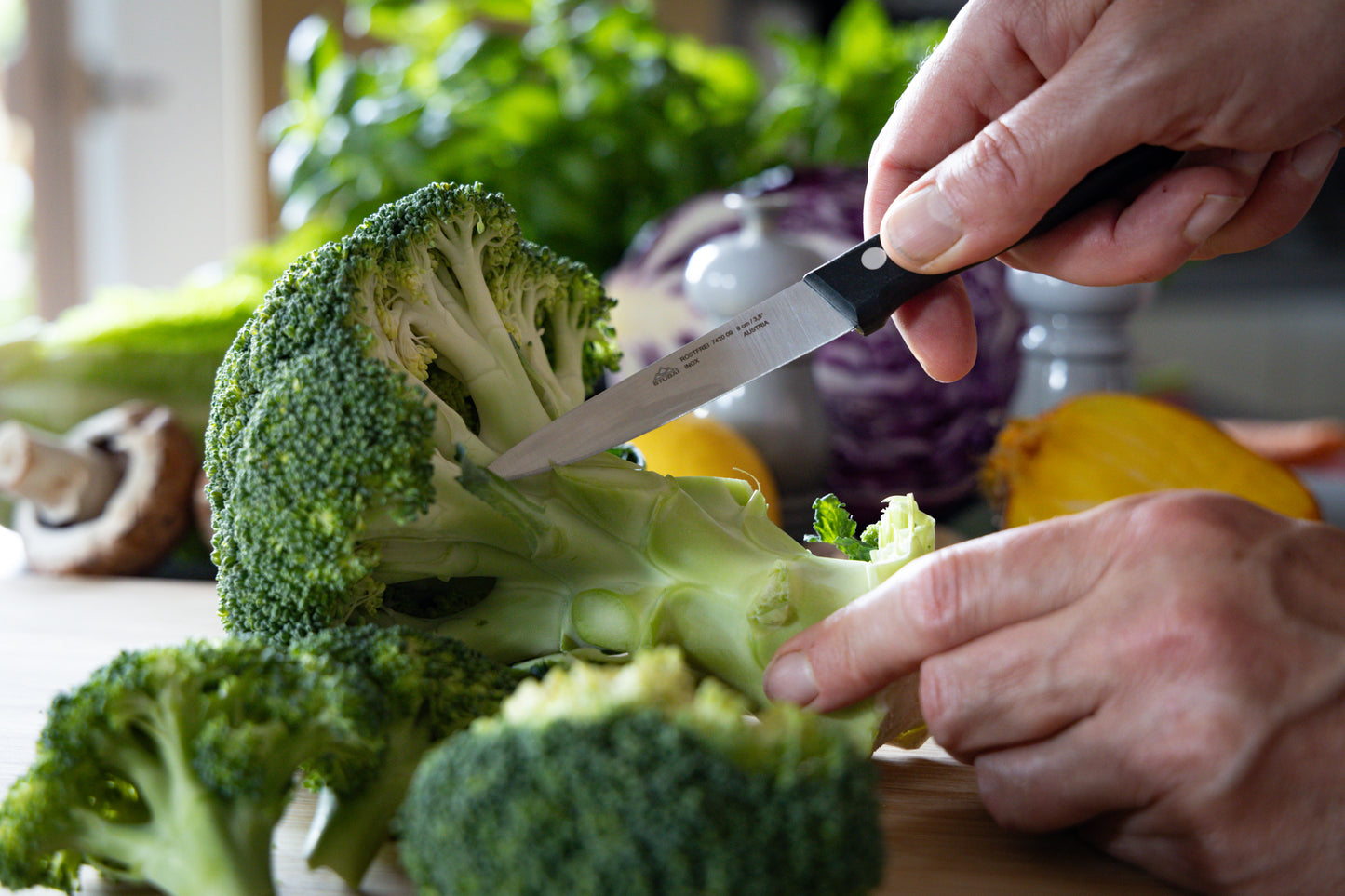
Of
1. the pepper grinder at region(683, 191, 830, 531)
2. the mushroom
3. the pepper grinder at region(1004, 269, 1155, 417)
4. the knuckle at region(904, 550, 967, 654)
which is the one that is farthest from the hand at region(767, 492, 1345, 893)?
the mushroom

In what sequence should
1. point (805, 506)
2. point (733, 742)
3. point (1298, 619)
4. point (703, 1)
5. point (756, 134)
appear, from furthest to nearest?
point (703, 1)
point (756, 134)
point (805, 506)
point (1298, 619)
point (733, 742)

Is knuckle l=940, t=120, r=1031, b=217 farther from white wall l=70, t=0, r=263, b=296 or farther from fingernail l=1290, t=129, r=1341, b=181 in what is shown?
white wall l=70, t=0, r=263, b=296

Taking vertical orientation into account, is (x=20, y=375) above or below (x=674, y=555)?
below

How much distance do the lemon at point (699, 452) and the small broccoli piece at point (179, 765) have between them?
667 millimetres

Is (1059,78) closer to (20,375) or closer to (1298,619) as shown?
(1298,619)

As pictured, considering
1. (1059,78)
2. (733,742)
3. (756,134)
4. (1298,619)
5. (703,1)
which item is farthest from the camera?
(703,1)

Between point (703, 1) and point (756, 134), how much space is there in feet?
11.5

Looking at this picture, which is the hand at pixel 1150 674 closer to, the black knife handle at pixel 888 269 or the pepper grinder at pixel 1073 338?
the black knife handle at pixel 888 269

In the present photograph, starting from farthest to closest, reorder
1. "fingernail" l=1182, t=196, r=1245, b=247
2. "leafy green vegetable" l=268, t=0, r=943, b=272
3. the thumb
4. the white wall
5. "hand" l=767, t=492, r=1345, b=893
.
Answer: the white wall < "leafy green vegetable" l=268, t=0, r=943, b=272 < "fingernail" l=1182, t=196, r=1245, b=247 < the thumb < "hand" l=767, t=492, r=1345, b=893

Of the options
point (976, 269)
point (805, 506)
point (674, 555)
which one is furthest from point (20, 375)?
point (976, 269)

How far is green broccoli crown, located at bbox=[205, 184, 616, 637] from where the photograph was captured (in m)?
0.74

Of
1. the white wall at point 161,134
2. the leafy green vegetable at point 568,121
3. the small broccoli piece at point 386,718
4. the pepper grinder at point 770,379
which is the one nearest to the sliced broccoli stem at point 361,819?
the small broccoli piece at point 386,718

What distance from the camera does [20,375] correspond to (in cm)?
179

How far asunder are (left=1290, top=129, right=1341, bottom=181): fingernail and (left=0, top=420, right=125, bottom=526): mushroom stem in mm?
1575
